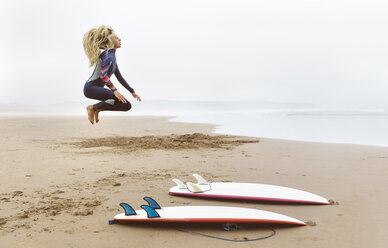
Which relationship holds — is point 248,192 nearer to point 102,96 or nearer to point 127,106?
point 127,106

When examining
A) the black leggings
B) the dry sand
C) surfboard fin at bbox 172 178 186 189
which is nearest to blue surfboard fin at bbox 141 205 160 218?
the dry sand

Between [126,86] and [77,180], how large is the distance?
4373 millimetres

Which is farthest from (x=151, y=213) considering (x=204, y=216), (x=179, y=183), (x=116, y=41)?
(x=116, y=41)

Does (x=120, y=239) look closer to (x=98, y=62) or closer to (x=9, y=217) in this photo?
(x=9, y=217)

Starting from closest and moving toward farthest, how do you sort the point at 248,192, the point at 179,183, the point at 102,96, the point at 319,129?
the point at 102,96 < the point at 248,192 < the point at 179,183 < the point at 319,129

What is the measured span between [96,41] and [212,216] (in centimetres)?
270

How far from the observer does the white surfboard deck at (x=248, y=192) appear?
217 inches

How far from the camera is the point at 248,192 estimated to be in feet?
19.0

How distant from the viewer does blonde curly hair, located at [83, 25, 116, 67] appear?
8.73 ft

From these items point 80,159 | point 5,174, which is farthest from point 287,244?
point 80,159

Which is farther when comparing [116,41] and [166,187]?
[166,187]

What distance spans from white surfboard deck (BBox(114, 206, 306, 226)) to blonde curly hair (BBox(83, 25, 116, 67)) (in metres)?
2.37

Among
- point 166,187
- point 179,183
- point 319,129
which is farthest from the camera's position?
point 319,129

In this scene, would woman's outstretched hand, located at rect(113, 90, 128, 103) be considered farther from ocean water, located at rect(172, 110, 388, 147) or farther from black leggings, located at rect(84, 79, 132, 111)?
ocean water, located at rect(172, 110, 388, 147)
